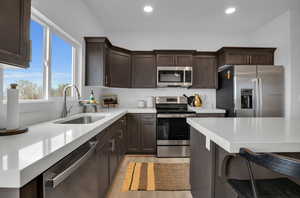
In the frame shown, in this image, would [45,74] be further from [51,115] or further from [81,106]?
[81,106]

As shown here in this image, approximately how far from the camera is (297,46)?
3.01 metres

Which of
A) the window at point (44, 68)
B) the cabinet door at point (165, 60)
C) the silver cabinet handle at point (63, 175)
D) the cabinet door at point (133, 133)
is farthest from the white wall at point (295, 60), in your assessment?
the window at point (44, 68)

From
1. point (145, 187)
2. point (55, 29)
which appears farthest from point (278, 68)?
point (55, 29)

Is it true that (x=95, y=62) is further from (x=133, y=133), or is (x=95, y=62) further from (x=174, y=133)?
(x=174, y=133)

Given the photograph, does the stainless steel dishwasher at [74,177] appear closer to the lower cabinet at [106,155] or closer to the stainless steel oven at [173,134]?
the lower cabinet at [106,155]

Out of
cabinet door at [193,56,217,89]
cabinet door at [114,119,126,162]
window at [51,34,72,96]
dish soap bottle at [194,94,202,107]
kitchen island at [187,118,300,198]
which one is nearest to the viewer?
kitchen island at [187,118,300,198]

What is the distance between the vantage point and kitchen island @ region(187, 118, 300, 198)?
2.86 ft

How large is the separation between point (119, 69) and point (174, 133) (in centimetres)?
172

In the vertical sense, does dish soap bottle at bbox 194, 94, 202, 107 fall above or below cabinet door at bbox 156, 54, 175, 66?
below

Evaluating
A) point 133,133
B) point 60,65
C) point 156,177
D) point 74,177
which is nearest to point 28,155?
point 74,177

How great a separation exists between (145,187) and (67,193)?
4.76 ft

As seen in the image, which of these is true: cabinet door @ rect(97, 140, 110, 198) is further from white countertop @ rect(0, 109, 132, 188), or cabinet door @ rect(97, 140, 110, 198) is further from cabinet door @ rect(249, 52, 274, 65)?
cabinet door @ rect(249, 52, 274, 65)

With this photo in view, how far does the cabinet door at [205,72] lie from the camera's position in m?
3.73

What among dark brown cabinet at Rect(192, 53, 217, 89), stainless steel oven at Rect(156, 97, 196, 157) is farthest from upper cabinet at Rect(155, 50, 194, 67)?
stainless steel oven at Rect(156, 97, 196, 157)
